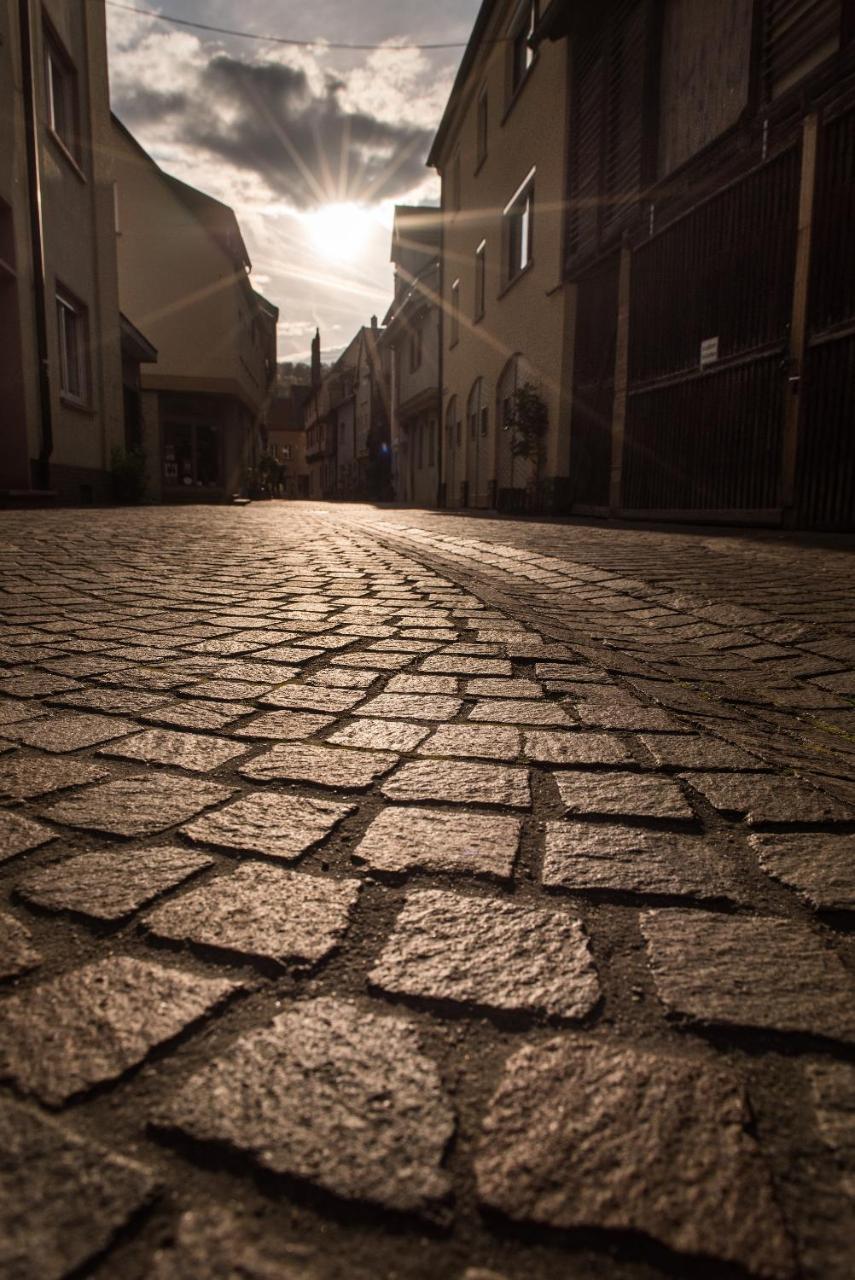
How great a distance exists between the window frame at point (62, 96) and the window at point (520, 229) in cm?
743

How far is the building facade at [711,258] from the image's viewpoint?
6.66 meters

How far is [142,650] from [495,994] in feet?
7.46

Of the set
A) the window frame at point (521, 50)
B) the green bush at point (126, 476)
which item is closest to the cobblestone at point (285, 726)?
the green bush at point (126, 476)

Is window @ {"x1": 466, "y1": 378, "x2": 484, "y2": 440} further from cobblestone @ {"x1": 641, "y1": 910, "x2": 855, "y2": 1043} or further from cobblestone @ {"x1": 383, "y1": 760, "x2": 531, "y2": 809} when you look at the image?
cobblestone @ {"x1": 641, "y1": 910, "x2": 855, "y2": 1043}

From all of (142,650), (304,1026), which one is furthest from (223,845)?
(142,650)

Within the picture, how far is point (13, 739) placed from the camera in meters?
1.92

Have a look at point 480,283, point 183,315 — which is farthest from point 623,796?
point 183,315

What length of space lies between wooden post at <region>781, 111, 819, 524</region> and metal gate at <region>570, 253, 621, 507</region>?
3861 mm

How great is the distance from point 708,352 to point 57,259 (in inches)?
361

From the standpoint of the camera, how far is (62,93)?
1210 cm

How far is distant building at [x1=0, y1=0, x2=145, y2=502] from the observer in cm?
992

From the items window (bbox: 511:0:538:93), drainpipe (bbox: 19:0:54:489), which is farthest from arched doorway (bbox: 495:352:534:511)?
drainpipe (bbox: 19:0:54:489)

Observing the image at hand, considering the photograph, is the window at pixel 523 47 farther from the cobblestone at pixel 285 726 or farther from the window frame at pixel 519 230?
the cobblestone at pixel 285 726

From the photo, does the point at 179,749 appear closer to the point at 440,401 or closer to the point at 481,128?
the point at 481,128
